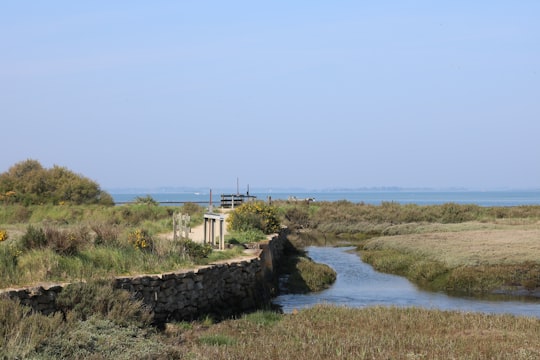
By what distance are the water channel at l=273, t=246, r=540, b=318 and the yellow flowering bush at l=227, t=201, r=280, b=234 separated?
13.4 ft

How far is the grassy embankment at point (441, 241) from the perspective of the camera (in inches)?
989

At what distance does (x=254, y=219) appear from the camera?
30500 millimetres

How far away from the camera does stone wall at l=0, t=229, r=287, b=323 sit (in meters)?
12.6

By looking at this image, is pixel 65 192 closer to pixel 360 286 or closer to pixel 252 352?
pixel 360 286

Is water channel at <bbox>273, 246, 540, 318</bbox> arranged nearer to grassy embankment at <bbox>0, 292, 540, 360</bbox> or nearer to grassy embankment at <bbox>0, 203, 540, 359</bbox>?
grassy embankment at <bbox>0, 203, 540, 359</bbox>

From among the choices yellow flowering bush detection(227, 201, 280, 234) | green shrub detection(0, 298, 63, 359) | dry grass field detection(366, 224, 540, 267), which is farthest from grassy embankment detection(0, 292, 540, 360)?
yellow flowering bush detection(227, 201, 280, 234)

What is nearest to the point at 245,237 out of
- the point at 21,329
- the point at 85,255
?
the point at 85,255

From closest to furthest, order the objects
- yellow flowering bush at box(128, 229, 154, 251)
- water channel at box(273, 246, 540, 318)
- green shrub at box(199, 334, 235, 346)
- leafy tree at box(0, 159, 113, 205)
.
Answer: green shrub at box(199, 334, 235, 346)
yellow flowering bush at box(128, 229, 154, 251)
water channel at box(273, 246, 540, 318)
leafy tree at box(0, 159, 113, 205)

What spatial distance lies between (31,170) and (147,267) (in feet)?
115

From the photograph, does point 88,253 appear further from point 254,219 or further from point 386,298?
point 254,219

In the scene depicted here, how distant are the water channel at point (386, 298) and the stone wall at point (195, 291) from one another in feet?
3.86

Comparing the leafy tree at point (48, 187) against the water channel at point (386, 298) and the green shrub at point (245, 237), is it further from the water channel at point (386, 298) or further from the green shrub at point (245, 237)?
the water channel at point (386, 298)

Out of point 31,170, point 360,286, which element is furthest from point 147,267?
point 31,170

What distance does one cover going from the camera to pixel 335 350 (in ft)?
38.0
